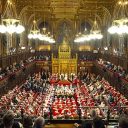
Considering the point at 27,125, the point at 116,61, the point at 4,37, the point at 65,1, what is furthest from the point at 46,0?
the point at 27,125

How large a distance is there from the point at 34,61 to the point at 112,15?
46.8ft

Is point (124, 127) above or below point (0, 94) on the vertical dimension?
above

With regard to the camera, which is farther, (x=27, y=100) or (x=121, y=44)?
(x=121, y=44)

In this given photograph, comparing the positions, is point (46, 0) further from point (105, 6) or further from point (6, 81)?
point (6, 81)

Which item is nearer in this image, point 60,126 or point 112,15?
point 60,126

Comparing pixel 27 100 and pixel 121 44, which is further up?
pixel 121 44

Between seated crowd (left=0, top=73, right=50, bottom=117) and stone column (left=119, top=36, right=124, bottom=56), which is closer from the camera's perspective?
seated crowd (left=0, top=73, right=50, bottom=117)

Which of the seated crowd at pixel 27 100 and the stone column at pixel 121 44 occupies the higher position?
the stone column at pixel 121 44

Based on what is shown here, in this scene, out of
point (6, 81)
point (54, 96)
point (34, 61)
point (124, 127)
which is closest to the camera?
point (124, 127)

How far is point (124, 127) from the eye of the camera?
5961 mm

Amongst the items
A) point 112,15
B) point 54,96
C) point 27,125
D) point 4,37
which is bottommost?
point 54,96

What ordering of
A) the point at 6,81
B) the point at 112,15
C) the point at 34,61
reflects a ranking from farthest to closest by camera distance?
the point at 34,61 < the point at 112,15 < the point at 6,81

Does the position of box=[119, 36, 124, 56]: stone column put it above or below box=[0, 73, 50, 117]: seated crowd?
above

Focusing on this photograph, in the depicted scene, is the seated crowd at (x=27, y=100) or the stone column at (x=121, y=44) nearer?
the seated crowd at (x=27, y=100)
